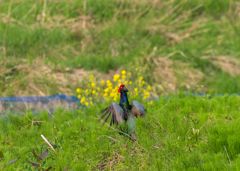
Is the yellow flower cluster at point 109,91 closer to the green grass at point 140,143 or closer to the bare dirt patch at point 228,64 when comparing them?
the green grass at point 140,143

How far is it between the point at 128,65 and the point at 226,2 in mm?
5499

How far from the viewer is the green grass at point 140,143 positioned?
2631 millimetres

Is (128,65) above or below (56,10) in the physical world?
below

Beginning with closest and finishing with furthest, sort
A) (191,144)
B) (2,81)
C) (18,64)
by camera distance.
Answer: (191,144), (2,81), (18,64)

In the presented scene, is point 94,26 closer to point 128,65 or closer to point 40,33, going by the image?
point 40,33

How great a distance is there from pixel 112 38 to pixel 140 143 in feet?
18.2

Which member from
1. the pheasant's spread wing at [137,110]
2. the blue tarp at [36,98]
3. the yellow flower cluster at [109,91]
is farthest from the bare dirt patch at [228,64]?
the pheasant's spread wing at [137,110]

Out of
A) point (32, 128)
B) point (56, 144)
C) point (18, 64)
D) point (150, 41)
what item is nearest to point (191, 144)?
point (56, 144)

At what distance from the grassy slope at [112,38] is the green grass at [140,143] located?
2491 mm

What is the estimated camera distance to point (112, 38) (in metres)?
8.21

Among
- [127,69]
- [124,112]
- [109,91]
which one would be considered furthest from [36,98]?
[127,69]

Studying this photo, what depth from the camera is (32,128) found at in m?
3.68

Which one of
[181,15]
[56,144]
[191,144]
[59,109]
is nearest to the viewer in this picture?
[191,144]

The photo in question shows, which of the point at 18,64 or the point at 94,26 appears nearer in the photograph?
the point at 18,64
